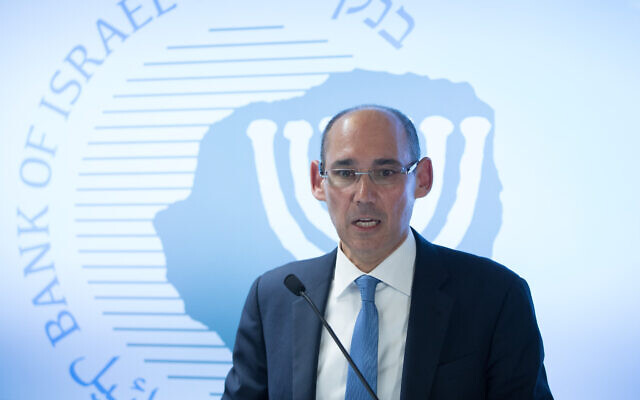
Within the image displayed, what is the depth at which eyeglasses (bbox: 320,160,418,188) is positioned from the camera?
1497 mm

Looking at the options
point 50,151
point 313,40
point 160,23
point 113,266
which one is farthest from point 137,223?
point 313,40

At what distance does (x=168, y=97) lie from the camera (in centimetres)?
247

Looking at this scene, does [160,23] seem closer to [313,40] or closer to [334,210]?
[313,40]

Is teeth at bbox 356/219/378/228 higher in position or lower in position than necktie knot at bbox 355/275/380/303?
higher

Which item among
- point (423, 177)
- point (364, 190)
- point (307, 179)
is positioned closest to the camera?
point (364, 190)

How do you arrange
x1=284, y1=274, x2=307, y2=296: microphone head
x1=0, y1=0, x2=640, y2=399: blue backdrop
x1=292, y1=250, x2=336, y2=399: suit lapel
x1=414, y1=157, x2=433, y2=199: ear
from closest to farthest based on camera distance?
x1=284, y1=274, x2=307, y2=296: microphone head, x1=292, y1=250, x2=336, y2=399: suit lapel, x1=414, y1=157, x2=433, y2=199: ear, x1=0, y1=0, x2=640, y2=399: blue backdrop

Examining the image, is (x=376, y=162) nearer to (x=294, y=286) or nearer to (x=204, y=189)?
(x=294, y=286)

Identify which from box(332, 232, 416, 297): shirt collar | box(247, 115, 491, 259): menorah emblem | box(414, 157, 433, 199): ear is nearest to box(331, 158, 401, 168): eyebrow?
box(414, 157, 433, 199): ear

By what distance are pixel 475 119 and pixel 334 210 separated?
38.0 inches

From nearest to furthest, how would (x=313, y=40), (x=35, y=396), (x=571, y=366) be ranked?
(x=571, y=366) → (x=313, y=40) → (x=35, y=396)

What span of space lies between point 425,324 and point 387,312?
4.6 inches

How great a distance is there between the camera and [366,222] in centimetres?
150

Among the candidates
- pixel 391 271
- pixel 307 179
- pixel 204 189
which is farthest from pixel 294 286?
pixel 204 189

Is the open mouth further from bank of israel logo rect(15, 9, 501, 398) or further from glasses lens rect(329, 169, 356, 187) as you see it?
bank of israel logo rect(15, 9, 501, 398)
